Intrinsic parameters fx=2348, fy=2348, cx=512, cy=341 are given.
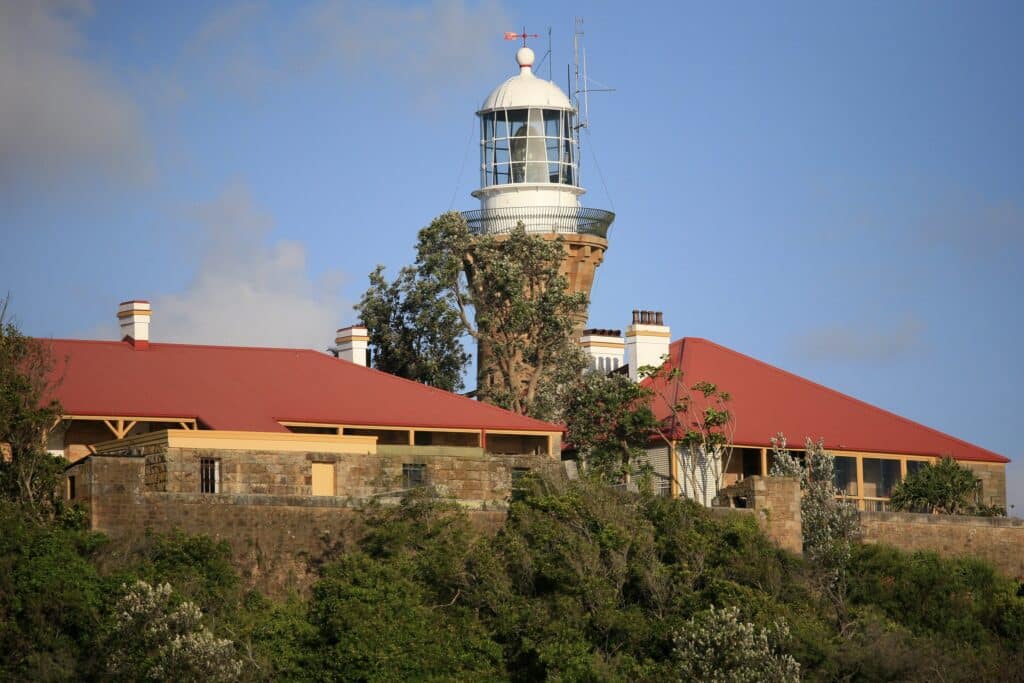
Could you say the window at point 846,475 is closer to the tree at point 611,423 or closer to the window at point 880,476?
the window at point 880,476

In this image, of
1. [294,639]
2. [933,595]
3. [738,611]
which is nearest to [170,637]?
[294,639]

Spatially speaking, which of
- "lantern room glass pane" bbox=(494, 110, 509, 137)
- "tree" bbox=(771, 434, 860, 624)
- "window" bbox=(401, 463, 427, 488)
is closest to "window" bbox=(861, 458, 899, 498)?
"tree" bbox=(771, 434, 860, 624)

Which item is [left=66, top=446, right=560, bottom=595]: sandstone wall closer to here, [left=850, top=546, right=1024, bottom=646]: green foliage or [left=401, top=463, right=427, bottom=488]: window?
[left=401, top=463, right=427, bottom=488]: window

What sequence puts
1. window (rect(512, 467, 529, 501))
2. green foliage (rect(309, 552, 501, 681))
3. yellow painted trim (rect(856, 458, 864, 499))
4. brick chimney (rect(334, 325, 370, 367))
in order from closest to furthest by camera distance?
green foliage (rect(309, 552, 501, 681)) < window (rect(512, 467, 529, 501)) < yellow painted trim (rect(856, 458, 864, 499)) < brick chimney (rect(334, 325, 370, 367))

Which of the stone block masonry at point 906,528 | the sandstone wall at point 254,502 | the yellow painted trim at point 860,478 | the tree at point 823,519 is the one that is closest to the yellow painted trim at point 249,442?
the sandstone wall at point 254,502

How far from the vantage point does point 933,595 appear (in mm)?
48500

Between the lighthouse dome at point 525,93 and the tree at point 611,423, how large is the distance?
369 inches

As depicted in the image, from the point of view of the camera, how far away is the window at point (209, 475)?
4691 cm

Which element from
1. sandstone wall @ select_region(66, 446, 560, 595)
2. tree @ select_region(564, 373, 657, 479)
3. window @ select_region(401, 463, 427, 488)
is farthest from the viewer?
tree @ select_region(564, 373, 657, 479)

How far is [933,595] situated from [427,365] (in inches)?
650

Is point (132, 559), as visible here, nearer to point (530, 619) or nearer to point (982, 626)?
point (530, 619)

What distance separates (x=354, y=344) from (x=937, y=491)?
14519 mm

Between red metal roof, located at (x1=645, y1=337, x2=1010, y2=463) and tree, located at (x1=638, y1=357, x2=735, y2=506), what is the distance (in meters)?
0.36

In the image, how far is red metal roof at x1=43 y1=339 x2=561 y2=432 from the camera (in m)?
50.2
